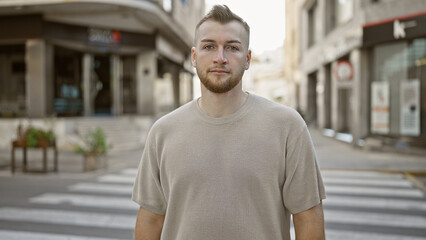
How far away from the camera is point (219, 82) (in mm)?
1711

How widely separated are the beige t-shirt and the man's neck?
0.03 meters

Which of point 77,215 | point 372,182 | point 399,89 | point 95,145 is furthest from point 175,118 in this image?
point 399,89

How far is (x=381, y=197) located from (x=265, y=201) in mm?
6461

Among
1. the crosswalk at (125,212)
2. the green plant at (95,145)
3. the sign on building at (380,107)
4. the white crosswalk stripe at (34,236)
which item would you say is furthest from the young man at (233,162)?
the sign on building at (380,107)

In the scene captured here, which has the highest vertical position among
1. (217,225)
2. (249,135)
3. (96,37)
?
(96,37)

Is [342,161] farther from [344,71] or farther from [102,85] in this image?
[102,85]

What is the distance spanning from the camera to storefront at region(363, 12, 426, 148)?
1365 cm

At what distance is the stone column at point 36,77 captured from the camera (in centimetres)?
1636

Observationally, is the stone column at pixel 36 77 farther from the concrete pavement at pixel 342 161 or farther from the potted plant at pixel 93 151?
the potted plant at pixel 93 151

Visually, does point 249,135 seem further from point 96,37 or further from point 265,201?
point 96,37

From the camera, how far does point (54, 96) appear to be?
1808 centimetres

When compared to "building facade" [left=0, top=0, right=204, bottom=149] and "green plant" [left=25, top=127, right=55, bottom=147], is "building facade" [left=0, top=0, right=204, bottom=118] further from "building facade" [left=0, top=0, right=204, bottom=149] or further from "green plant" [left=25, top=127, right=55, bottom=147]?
"green plant" [left=25, top=127, right=55, bottom=147]

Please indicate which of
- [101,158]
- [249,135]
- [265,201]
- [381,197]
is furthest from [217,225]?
[101,158]

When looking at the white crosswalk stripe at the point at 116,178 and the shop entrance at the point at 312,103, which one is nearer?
the white crosswalk stripe at the point at 116,178
